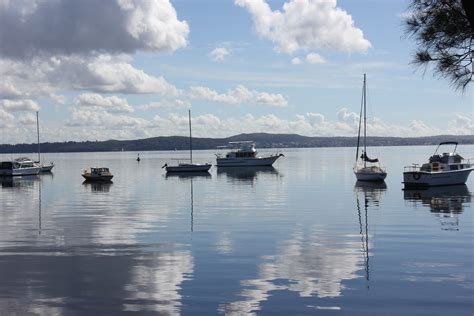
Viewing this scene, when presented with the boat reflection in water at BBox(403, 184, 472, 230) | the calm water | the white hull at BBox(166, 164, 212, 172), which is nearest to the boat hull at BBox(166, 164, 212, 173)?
the white hull at BBox(166, 164, 212, 172)

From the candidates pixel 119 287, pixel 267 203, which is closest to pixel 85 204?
pixel 267 203

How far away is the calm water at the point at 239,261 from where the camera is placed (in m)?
15.5

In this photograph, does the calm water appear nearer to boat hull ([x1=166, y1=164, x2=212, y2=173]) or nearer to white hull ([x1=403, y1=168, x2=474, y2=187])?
white hull ([x1=403, y1=168, x2=474, y2=187])

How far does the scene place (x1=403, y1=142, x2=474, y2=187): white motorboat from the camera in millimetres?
61812

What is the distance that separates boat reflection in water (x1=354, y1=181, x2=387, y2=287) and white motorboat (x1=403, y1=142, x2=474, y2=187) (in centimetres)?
336

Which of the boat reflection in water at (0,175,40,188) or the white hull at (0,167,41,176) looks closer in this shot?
the boat reflection in water at (0,175,40,188)

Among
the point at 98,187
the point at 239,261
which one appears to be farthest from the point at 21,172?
the point at 239,261

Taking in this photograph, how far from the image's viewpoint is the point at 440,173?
206 feet

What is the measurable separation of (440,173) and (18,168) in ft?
254

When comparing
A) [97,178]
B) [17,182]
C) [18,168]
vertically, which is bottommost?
[17,182]

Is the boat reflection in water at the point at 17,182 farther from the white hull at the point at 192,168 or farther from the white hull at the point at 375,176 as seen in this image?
the white hull at the point at 375,176

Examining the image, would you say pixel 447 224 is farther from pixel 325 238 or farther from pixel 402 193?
pixel 402 193

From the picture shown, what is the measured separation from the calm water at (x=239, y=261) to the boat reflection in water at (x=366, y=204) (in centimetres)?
13

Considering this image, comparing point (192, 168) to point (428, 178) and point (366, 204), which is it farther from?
point (366, 204)
